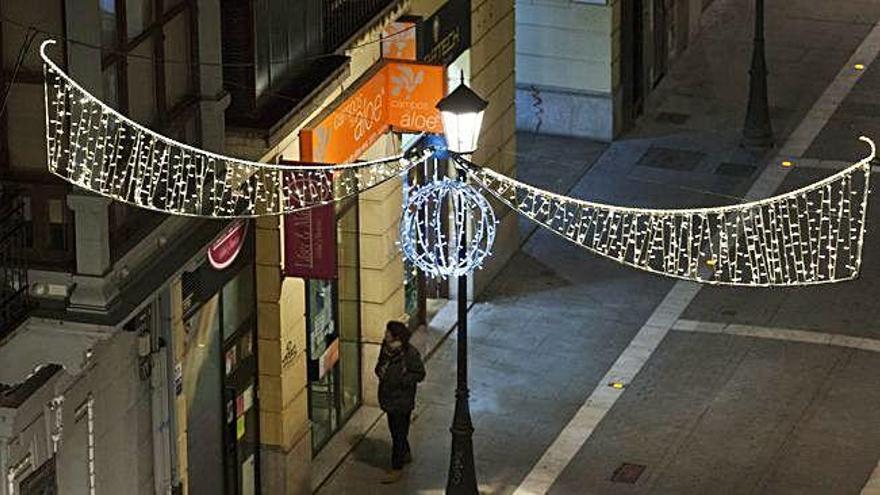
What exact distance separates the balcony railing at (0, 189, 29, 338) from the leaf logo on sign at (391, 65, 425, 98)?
8556 mm

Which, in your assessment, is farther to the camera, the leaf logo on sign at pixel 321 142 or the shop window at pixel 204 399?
the leaf logo on sign at pixel 321 142

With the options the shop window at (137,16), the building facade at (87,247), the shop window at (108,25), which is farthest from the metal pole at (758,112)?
the shop window at (108,25)

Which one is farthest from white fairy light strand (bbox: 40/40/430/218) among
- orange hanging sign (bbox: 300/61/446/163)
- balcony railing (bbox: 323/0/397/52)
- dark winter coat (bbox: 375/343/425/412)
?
dark winter coat (bbox: 375/343/425/412)

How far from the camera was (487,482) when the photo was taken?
91.4 ft

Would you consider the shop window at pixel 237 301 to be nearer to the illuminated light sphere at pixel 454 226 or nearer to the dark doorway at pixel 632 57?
the illuminated light sphere at pixel 454 226

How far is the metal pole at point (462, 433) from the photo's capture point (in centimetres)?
2466

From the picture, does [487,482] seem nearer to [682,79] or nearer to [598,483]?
[598,483]

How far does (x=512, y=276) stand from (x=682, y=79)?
10.3 meters

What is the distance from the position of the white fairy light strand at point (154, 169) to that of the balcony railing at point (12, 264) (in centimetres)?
51

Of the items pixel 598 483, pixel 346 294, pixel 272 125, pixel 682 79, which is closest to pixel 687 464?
pixel 598 483

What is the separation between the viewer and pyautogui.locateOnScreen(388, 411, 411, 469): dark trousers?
1089 inches

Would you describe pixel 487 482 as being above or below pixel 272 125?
below

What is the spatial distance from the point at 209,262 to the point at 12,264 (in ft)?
14.3

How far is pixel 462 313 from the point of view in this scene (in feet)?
80.3
